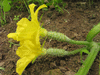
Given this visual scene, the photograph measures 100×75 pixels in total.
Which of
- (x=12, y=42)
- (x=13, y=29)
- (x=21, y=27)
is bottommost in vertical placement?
(x=12, y=42)

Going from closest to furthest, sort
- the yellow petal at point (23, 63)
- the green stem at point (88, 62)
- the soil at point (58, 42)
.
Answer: the yellow petal at point (23, 63) → the green stem at point (88, 62) → the soil at point (58, 42)

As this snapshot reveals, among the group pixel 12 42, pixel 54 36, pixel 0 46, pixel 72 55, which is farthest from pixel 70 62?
pixel 0 46

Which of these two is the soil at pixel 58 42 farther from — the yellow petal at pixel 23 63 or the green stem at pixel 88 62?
the yellow petal at pixel 23 63

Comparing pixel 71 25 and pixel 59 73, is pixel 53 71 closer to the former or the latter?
pixel 59 73

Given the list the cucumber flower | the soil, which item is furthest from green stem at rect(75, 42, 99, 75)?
the cucumber flower

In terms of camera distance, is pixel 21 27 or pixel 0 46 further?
pixel 0 46

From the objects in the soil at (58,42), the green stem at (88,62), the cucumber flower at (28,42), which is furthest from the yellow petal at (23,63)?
the green stem at (88,62)

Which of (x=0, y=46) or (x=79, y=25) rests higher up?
(x=79, y=25)

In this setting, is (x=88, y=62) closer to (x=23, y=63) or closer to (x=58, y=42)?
(x=58, y=42)
